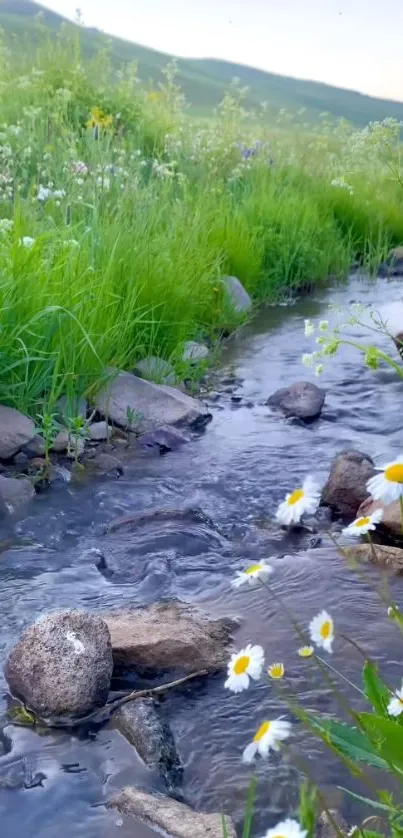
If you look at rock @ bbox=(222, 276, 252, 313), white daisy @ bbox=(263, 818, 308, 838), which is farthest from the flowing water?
rock @ bbox=(222, 276, 252, 313)

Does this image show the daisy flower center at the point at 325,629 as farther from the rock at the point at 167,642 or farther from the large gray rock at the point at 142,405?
the large gray rock at the point at 142,405

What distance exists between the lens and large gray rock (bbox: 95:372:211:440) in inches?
211

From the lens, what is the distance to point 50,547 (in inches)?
154

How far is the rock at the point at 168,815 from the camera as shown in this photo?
217 cm

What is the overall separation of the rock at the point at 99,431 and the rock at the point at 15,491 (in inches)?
28.0

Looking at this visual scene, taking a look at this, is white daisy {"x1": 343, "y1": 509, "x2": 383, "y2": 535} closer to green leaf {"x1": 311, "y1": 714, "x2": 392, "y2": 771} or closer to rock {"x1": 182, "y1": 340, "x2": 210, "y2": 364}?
green leaf {"x1": 311, "y1": 714, "x2": 392, "y2": 771}

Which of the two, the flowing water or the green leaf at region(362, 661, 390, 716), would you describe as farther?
the flowing water

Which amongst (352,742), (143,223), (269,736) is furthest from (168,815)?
(143,223)

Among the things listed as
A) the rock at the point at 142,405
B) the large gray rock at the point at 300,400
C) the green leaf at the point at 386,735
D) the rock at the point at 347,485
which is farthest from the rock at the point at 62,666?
the large gray rock at the point at 300,400

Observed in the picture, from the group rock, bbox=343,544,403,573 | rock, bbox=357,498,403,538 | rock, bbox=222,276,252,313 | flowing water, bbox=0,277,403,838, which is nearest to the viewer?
flowing water, bbox=0,277,403,838

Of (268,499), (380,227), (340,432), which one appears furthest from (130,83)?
(268,499)

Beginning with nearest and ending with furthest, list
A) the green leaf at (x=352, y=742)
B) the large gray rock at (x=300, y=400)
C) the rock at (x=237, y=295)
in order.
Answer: the green leaf at (x=352, y=742)
the large gray rock at (x=300, y=400)
the rock at (x=237, y=295)

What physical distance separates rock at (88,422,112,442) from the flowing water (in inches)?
11.7

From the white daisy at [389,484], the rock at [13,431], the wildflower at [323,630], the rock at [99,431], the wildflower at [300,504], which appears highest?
the white daisy at [389,484]
